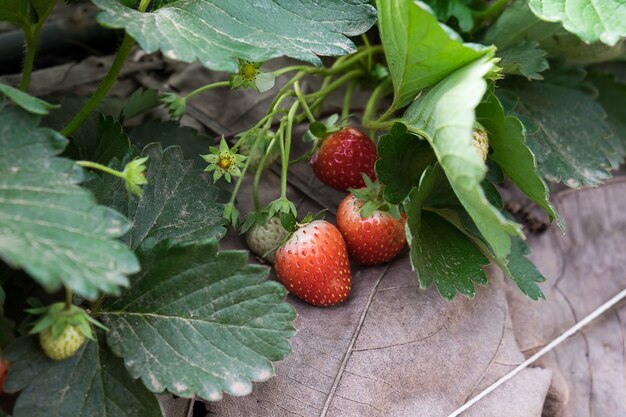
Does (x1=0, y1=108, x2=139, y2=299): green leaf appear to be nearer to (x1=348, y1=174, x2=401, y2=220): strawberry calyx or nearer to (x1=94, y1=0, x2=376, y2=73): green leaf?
(x1=94, y1=0, x2=376, y2=73): green leaf

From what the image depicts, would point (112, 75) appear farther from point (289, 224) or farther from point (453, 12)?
point (453, 12)

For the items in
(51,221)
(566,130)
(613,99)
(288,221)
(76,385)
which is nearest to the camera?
(51,221)

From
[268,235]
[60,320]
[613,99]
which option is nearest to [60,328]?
[60,320]

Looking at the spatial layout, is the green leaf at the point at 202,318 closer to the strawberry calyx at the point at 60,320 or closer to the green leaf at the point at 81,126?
the strawberry calyx at the point at 60,320

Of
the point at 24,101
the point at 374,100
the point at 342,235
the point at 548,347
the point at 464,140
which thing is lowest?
the point at 548,347

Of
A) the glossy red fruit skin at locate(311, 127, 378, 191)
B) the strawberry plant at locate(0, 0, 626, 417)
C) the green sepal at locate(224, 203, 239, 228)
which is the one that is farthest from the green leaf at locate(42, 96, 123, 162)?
the glossy red fruit skin at locate(311, 127, 378, 191)

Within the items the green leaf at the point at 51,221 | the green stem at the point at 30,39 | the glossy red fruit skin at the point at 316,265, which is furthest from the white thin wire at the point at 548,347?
the green stem at the point at 30,39

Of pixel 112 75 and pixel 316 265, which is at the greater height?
pixel 112 75

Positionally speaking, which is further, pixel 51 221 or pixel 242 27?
pixel 242 27
